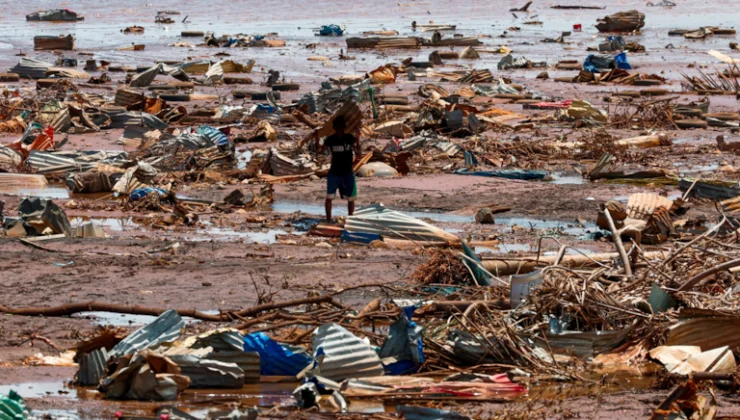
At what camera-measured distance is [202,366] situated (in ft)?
21.7

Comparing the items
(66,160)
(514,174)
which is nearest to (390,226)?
(514,174)

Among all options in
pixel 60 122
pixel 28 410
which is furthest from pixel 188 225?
pixel 60 122

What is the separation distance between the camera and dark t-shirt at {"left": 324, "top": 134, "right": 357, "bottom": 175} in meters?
11.9

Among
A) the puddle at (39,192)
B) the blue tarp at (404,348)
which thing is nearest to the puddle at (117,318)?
the blue tarp at (404,348)

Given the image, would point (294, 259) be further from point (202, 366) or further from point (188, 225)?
point (202, 366)

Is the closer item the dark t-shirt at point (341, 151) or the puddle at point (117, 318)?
the puddle at point (117, 318)

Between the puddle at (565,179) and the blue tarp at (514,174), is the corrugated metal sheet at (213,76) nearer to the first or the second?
the blue tarp at (514,174)

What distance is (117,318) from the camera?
8.17 m

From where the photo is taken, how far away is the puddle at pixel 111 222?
12.0 metres

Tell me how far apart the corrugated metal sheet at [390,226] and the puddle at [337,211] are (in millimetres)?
1485

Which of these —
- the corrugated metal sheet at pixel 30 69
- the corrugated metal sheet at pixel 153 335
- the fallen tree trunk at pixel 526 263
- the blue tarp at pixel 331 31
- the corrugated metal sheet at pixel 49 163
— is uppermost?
the corrugated metal sheet at pixel 153 335

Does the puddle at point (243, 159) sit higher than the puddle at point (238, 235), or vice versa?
the puddle at point (238, 235)

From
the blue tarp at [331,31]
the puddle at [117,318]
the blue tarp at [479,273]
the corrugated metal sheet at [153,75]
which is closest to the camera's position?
the puddle at [117,318]

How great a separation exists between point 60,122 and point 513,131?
24.2 feet
